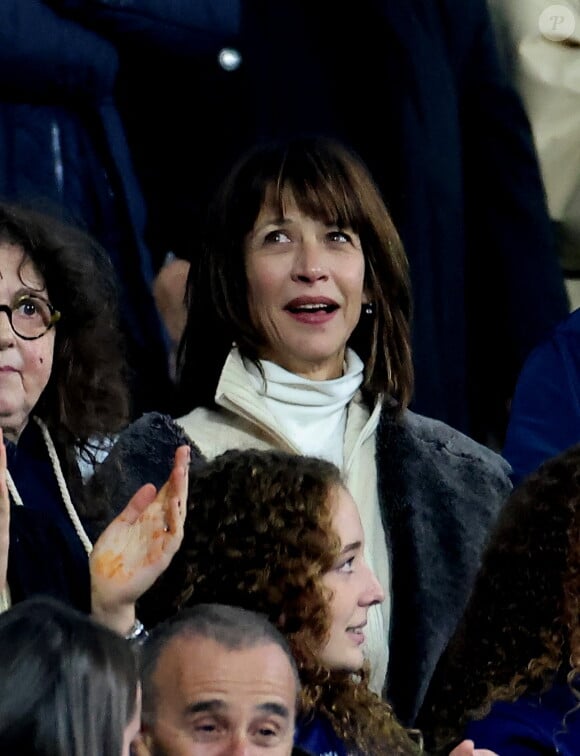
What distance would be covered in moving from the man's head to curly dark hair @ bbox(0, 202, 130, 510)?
47cm

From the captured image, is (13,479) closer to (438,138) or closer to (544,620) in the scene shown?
(544,620)

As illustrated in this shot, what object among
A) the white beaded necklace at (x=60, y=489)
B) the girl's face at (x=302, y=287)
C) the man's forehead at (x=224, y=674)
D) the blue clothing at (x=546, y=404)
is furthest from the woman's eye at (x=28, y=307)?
Answer: the blue clothing at (x=546, y=404)

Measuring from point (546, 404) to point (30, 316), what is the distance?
1.04 meters

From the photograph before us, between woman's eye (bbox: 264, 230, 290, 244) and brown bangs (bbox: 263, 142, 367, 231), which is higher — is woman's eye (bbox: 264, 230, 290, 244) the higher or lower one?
the lower one

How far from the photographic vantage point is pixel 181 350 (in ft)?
10.7

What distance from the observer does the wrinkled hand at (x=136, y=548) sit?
2521mm

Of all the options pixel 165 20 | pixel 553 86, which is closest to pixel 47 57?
pixel 165 20

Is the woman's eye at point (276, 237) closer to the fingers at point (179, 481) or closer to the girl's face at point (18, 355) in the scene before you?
the girl's face at point (18, 355)

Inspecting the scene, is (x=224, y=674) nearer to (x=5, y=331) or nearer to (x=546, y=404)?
(x=5, y=331)

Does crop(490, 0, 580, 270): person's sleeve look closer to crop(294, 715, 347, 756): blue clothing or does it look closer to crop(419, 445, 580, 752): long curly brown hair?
crop(419, 445, 580, 752): long curly brown hair

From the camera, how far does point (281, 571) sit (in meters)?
2.65

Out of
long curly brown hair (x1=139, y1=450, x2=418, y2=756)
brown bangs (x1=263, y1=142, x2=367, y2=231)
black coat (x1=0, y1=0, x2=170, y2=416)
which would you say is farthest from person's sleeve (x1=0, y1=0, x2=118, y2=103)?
long curly brown hair (x1=139, y1=450, x2=418, y2=756)

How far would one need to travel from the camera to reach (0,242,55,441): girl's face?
2744 mm

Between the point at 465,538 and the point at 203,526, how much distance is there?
551 millimetres
